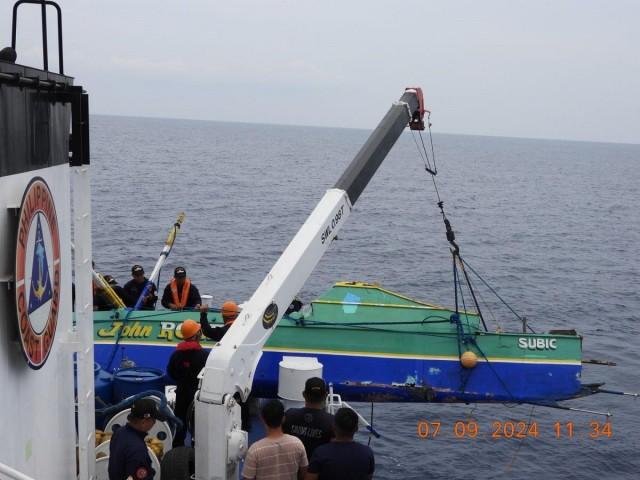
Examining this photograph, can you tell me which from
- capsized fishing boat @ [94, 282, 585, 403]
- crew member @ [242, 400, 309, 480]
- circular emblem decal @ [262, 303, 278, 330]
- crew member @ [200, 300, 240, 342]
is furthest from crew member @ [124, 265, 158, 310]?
crew member @ [242, 400, 309, 480]

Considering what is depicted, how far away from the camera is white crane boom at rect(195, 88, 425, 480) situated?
251 inches

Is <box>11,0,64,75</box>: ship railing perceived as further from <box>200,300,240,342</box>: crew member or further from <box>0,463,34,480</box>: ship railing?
<box>200,300,240,342</box>: crew member

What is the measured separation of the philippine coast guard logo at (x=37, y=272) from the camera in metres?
4.74

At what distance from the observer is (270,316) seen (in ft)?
24.0

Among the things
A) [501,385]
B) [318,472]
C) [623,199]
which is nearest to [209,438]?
[318,472]

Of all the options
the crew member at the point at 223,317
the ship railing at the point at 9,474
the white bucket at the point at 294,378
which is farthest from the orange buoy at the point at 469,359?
the ship railing at the point at 9,474

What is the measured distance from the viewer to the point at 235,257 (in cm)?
3725

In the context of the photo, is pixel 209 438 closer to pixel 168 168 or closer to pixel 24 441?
pixel 24 441

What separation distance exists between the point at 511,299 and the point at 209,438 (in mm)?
24409

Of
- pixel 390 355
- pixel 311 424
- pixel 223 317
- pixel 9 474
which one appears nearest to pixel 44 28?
pixel 9 474

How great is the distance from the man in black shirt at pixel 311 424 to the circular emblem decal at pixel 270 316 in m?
0.92

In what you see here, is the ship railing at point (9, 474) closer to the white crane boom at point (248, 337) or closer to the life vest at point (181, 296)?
the white crane boom at point (248, 337)
